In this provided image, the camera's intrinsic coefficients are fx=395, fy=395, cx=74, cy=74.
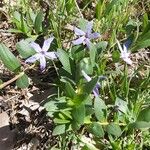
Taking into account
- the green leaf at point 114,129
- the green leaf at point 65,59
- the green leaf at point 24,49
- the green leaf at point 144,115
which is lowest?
the green leaf at point 114,129

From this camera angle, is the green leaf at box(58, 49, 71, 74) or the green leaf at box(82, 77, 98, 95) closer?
the green leaf at box(82, 77, 98, 95)

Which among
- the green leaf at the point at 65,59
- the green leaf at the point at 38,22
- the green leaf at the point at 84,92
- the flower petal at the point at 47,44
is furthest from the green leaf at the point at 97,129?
the green leaf at the point at 38,22

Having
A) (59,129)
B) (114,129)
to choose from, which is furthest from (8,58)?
(114,129)

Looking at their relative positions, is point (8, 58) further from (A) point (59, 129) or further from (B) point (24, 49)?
(A) point (59, 129)

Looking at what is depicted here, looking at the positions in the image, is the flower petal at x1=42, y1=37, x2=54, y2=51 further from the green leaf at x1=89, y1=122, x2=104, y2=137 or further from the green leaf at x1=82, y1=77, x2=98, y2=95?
the green leaf at x1=89, y1=122, x2=104, y2=137

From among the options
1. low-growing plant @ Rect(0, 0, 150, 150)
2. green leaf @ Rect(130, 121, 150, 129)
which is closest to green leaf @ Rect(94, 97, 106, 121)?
low-growing plant @ Rect(0, 0, 150, 150)

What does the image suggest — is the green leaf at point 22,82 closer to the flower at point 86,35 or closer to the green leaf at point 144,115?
the flower at point 86,35

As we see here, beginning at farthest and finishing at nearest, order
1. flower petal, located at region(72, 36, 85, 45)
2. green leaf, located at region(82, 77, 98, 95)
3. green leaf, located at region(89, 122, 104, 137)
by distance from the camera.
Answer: flower petal, located at region(72, 36, 85, 45) < green leaf, located at region(89, 122, 104, 137) < green leaf, located at region(82, 77, 98, 95)
